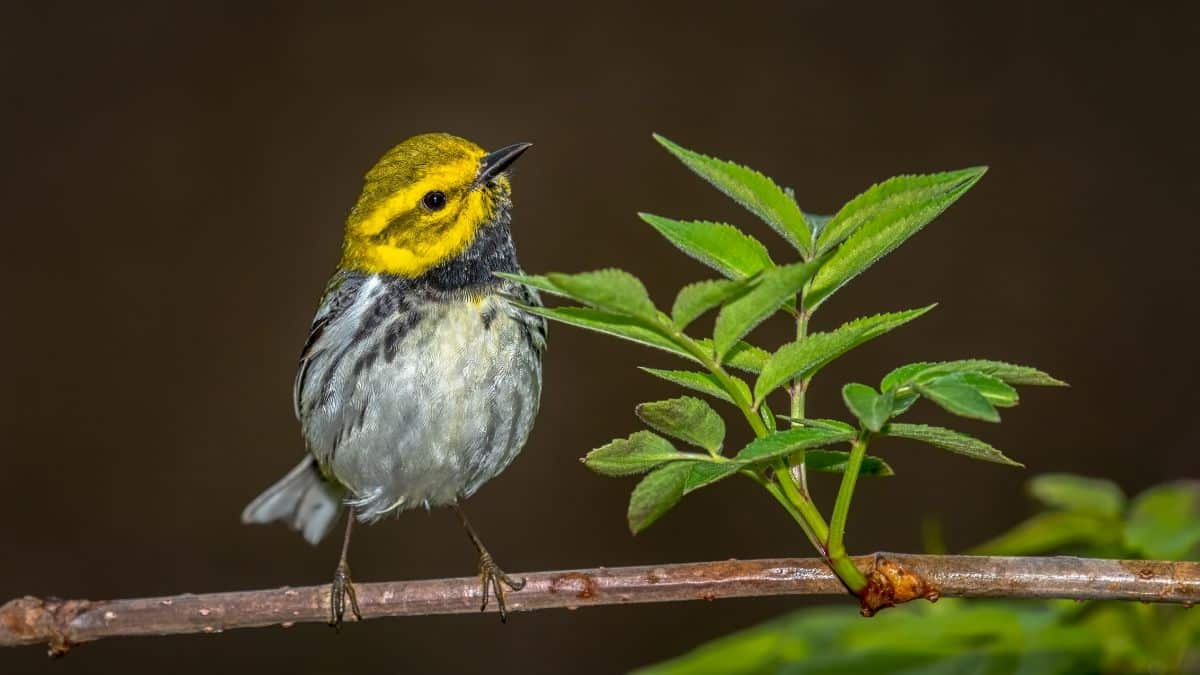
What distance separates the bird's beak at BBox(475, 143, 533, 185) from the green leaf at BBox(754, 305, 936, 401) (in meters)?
1.54

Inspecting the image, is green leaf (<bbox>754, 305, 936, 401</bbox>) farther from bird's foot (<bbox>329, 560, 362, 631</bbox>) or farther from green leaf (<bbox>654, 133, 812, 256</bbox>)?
bird's foot (<bbox>329, 560, 362, 631</bbox>)

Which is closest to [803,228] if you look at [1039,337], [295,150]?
[1039,337]

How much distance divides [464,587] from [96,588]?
5261mm

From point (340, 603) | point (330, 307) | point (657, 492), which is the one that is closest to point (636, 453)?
point (657, 492)

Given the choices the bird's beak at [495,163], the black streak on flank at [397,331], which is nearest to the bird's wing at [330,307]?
the black streak on flank at [397,331]

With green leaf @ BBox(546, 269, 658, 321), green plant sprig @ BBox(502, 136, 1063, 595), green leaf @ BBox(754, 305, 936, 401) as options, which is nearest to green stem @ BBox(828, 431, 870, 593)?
green plant sprig @ BBox(502, 136, 1063, 595)

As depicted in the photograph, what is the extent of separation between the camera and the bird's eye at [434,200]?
2.83 m

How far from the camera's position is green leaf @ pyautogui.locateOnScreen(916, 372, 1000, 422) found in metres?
1.12

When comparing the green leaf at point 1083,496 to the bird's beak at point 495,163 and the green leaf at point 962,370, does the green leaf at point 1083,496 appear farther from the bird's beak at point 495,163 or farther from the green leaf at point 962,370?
the bird's beak at point 495,163

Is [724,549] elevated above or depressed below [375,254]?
below

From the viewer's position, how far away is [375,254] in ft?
9.48

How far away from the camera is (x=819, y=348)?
1.31 m

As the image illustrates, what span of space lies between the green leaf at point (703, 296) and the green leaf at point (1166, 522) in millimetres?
765

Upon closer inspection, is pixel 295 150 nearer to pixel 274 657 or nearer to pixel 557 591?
pixel 274 657
